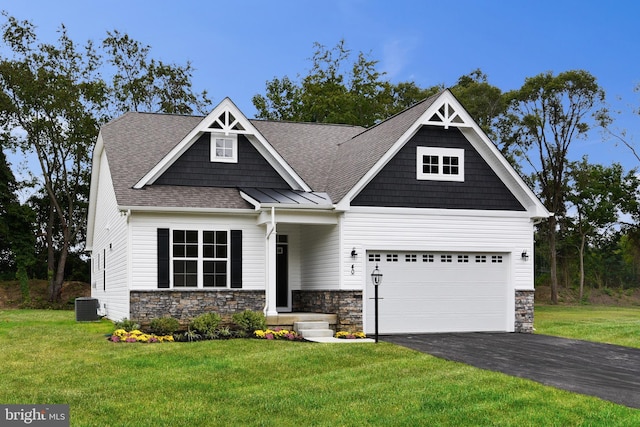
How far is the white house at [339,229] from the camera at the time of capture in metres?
18.8

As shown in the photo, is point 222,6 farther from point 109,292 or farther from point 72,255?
point 72,255

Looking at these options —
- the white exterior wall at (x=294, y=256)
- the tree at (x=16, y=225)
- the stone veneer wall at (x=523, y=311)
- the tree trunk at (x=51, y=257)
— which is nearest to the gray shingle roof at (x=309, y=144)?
the white exterior wall at (x=294, y=256)

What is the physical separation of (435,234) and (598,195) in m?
23.5

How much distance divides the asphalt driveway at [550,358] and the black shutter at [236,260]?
13.0 feet

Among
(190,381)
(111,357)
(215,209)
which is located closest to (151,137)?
(215,209)

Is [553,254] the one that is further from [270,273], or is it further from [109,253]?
[109,253]

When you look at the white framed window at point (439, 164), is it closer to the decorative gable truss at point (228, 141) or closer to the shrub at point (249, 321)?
the decorative gable truss at point (228, 141)

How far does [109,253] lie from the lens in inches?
914

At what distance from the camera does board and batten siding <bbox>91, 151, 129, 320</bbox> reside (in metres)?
19.7

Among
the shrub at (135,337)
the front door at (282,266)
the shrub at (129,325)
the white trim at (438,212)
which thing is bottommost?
the shrub at (135,337)

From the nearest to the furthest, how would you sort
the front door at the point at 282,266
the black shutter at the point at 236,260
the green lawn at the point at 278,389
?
the green lawn at the point at 278,389 < the black shutter at the point at 236,260 < the front door at the point at 282,266

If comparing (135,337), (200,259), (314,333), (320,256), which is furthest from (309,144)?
(135,337)

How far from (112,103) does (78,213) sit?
19.1 ft

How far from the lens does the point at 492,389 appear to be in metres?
10.8
